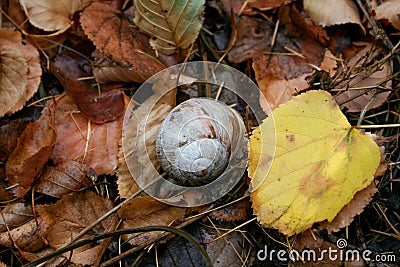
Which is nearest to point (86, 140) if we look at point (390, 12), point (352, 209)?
point (352, 209)

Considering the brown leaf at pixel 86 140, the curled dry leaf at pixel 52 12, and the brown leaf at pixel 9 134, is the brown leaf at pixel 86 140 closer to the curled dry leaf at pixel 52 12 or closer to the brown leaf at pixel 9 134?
the brown leaf at pixel 9 134

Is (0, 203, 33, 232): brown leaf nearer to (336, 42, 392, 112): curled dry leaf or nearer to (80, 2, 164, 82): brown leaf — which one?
(80, 2, 164, 82): brown leaf

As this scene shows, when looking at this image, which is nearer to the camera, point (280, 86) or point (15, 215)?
point (15, 215)

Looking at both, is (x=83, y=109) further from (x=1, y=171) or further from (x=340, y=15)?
(x=340, y=15)

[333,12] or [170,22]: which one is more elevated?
[333,12]

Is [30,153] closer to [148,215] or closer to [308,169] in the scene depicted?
[148,215]

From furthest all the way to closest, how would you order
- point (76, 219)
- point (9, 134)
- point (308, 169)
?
1. point (9, 134)
2. point (76, 219)
3. point (308, 169)

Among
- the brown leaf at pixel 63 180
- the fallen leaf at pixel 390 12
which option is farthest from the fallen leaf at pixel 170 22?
the fallen leaf at pixel 390 12
